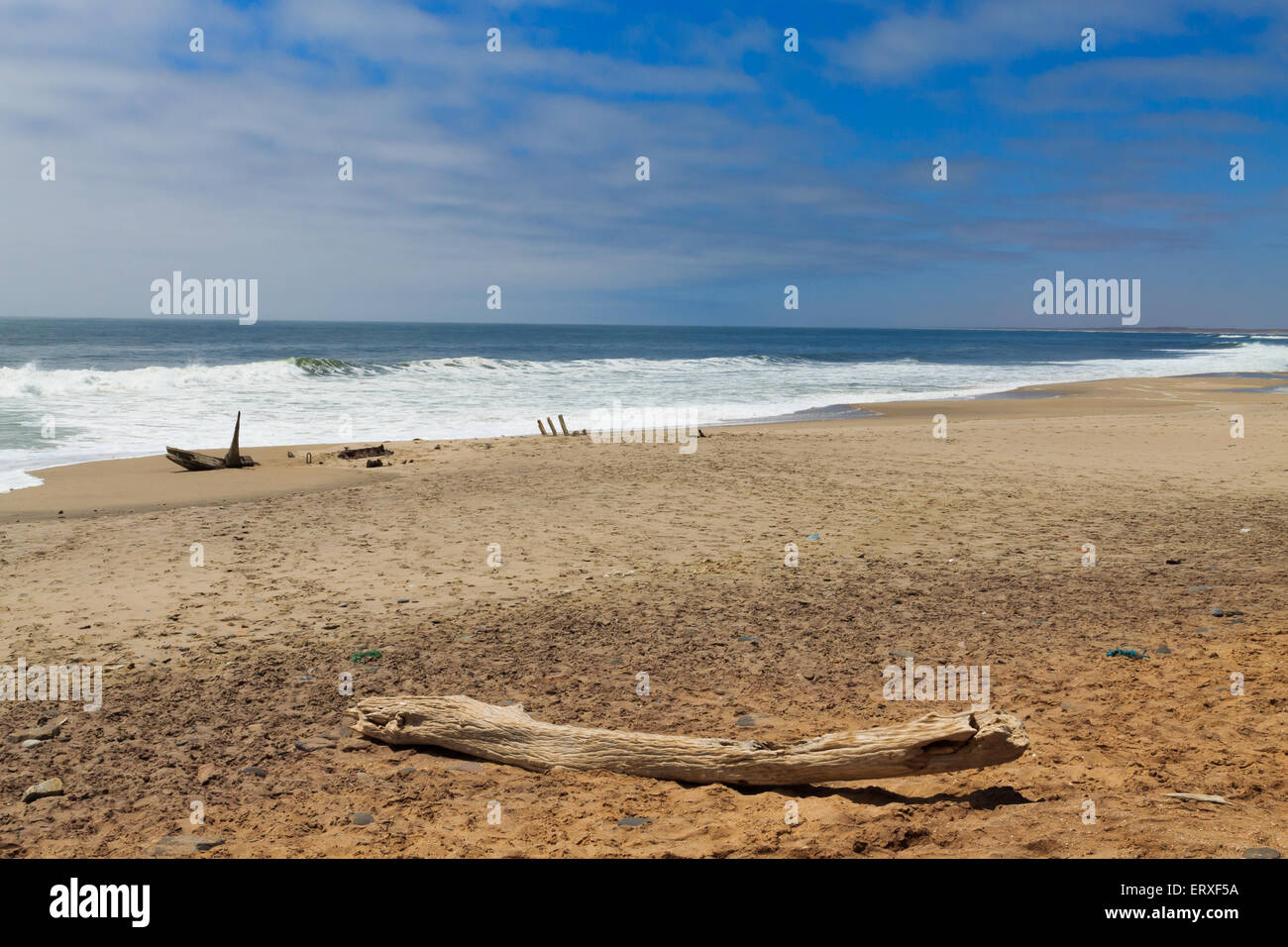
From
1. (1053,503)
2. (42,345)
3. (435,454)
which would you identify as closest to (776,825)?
(1053,503)

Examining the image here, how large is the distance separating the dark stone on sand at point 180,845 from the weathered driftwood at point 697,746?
1144 millimetres

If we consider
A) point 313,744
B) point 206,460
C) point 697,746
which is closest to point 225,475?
point 206,460

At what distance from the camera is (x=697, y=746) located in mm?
4441

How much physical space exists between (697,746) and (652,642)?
2.11 m

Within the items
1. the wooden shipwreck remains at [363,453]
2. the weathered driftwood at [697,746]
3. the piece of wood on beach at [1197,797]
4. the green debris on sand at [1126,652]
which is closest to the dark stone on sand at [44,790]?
the weathered driftwood at [697,746]

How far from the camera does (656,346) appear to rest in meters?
97.6

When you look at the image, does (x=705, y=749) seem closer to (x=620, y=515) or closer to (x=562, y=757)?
(x=562, y=757)

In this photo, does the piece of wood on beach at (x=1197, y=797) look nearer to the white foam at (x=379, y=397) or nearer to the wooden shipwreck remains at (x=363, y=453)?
the wooden shipwreck remains at (x=363, y=453)

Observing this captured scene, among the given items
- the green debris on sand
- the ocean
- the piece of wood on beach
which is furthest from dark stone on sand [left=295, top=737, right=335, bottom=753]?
the ocean

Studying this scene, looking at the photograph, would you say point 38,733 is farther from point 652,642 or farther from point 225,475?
point 225,475

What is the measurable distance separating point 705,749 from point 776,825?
1.99 feet

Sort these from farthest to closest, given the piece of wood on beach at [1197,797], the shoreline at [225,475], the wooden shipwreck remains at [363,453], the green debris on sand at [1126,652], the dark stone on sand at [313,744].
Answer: the wooden shipwreck remains at [363,453]
the shoreline at [225,475]
the green debris on sand at [1126,652]
the dark stone on sand at [313,744]
the piece of wood on beach at [1197,797]

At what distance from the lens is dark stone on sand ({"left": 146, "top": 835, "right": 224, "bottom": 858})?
3803mm

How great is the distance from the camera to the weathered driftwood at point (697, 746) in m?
4.02
